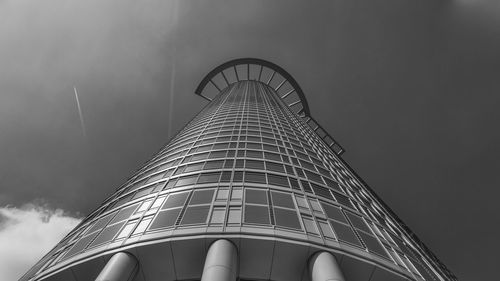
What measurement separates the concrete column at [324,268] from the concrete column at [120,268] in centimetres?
747

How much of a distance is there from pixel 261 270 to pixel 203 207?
4.96 meters

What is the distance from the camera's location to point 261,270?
589 inches

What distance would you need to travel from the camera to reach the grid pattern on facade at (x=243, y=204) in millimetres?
16747

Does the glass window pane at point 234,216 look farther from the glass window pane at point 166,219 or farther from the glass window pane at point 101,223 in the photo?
the glass window pane at point 101,223

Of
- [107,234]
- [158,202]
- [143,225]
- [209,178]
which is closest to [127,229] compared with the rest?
[143,225]

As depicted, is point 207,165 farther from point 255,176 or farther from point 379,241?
point 379,241

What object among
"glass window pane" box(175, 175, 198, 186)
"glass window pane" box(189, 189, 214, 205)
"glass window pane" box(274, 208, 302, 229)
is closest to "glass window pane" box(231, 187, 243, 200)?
"glass window pane" box(189, 189, 214, 205)

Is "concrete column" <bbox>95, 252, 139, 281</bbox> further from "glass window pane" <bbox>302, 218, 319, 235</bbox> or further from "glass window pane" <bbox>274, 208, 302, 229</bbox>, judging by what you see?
"glass window pane" <bbox>302, 218, 319, 235</bbox>

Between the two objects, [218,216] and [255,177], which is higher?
[255,177]

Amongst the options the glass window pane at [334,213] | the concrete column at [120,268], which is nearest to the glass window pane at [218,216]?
the concrete column at [120,268]

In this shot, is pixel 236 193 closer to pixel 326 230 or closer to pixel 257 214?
pixel 257 214

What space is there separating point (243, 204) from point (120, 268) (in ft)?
22.9

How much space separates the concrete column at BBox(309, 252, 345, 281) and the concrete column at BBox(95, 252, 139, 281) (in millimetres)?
7473

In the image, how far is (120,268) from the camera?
1388 cm
